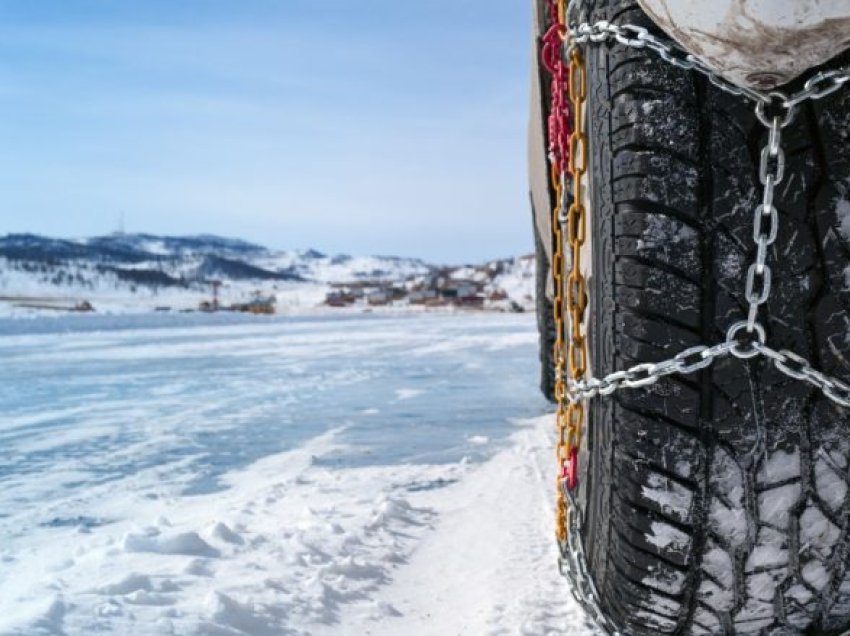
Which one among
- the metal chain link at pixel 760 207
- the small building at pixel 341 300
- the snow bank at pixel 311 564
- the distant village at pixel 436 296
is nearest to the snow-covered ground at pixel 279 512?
the snow bank at pixel 311 564

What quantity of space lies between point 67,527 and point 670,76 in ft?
7.58

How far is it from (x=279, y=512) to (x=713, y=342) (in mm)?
1832

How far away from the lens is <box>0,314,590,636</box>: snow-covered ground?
1.62 metres

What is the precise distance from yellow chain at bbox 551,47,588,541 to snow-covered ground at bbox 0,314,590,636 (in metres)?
0.40

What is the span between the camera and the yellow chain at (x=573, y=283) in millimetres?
1327

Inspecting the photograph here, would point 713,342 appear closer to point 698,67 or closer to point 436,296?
point 698,67

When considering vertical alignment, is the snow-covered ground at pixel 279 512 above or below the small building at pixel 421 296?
below

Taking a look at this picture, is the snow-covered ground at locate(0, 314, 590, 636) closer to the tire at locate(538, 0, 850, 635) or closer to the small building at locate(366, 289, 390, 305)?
the tire at locate(538, 0, 850, 635)

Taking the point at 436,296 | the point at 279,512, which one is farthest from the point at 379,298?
the point at 279,512

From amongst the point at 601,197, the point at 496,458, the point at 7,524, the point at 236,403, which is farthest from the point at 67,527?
the point at 236,403

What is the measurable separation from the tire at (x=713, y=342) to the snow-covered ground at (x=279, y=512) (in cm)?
50

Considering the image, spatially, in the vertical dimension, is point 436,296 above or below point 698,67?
below

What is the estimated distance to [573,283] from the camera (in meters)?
1.45

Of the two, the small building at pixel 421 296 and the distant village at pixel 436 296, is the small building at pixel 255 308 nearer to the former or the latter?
the distant village at pixel 436 296
